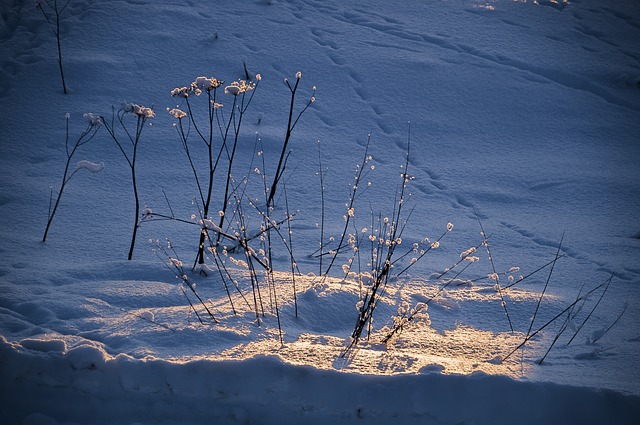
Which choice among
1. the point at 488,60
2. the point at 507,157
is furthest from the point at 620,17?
the point at 507,157

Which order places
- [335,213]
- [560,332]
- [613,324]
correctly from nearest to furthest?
1. [560,332]
2. [613,324]
3. [335,213]

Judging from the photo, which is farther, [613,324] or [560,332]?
[613,324]

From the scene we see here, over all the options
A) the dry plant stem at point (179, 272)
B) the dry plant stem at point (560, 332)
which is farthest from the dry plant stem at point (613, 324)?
the dry plant stem at point (179, 272)

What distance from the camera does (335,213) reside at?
3350mm

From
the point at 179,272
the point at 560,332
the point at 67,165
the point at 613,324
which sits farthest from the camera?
the point at 67,165

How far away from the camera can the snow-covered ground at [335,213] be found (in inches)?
66.9

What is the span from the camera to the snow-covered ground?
1.70m

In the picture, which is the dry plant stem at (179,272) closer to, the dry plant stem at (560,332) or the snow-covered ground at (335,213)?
the snow-covered ground at (335,213)

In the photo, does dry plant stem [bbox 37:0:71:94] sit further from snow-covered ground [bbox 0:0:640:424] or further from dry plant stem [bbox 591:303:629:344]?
dry plant stem [bbox 591:303:629:344]

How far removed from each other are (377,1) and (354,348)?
5185 mm

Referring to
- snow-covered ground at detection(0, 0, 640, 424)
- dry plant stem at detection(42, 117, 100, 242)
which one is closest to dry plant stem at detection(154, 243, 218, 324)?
snow-covered ground at detection(0, 0, 640, 424)

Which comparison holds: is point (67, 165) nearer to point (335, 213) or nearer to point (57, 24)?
point (335, 213)

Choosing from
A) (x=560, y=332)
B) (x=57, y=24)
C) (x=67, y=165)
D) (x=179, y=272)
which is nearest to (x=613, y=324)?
(x=560, y=332)

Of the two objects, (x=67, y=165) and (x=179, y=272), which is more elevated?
(x=67, y=165)
